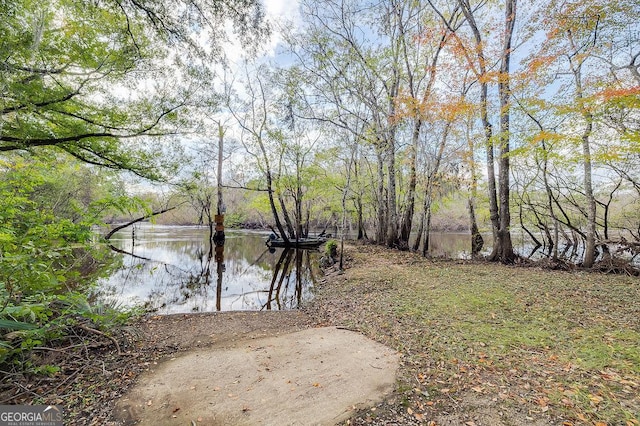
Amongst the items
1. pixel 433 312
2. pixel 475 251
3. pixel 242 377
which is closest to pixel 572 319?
pixel 433 312

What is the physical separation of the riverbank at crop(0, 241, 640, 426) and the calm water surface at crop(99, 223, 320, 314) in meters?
2.07

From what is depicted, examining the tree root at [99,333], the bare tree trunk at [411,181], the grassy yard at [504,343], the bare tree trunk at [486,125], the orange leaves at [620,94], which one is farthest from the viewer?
the bare tree trunk at [411,181]

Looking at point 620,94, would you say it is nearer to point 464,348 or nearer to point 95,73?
point 464,348

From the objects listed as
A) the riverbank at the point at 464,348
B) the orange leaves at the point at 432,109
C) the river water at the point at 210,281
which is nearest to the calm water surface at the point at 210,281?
the river water at the point at 210,281

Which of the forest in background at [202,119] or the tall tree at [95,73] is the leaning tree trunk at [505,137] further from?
the tall tree at [95,73]


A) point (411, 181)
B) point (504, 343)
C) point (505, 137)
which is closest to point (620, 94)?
point (505, 137)

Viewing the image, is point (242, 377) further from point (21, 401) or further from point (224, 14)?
point (224, 14)

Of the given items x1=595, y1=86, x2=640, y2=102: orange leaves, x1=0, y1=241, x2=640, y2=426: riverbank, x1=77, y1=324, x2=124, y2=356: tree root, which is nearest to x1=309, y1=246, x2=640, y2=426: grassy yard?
x1=0, y1=241, x2=640, y2=426: riverbank

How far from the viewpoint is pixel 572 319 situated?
14.2 ft

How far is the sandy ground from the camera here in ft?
8.23

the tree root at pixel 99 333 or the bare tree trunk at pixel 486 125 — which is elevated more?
the bare tree trunk at pixel 486 125

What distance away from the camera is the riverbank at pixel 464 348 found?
8.09 ft

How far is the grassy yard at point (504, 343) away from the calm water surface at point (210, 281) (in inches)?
102

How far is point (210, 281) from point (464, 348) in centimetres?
923
